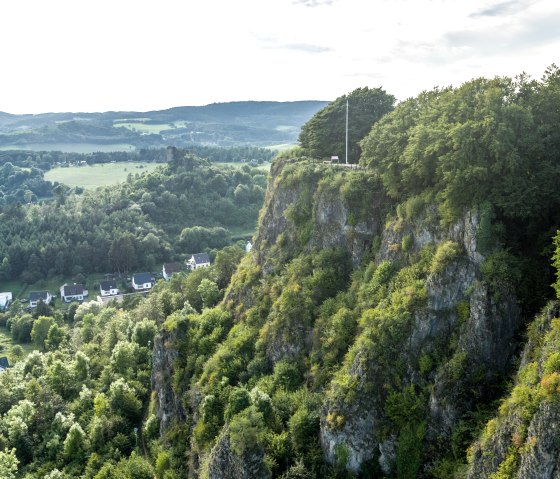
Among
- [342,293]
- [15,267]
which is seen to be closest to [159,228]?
[15,267]

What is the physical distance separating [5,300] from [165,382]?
102596 mm

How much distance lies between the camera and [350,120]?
2309 inches

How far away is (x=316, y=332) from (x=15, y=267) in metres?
137

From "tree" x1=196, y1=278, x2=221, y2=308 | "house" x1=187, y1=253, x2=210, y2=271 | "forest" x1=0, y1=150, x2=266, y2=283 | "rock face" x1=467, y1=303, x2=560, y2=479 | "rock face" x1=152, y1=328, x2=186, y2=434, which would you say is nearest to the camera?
"rock face" x1=467, y1=303, x2=560, y2=479

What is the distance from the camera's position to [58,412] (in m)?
59.3

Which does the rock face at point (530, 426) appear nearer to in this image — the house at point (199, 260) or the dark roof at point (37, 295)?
the house at point (199, 260)

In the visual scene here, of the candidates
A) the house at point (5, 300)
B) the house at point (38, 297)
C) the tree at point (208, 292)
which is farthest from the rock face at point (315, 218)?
the house at point (5, 300)

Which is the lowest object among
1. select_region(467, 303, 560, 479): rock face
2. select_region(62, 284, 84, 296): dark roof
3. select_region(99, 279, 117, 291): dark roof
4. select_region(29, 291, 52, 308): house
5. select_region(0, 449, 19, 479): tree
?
select_region(29, 291, 52, 308): house

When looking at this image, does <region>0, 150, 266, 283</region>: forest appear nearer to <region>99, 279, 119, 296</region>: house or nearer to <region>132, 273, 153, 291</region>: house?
<region>132, 273, 153, 291</region>: house

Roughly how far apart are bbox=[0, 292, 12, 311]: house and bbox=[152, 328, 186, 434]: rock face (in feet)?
311

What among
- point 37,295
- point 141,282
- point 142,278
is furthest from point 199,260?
point 37,295

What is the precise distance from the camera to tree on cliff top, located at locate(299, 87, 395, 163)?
191 feet

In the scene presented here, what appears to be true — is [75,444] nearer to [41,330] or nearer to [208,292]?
[208,292]

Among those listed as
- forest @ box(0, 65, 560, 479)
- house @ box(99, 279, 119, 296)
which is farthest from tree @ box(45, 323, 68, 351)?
house @ box(99, 279, 119, 296)
